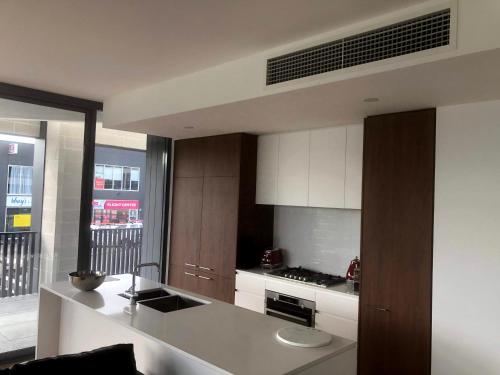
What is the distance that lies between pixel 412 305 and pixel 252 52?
2088 mm

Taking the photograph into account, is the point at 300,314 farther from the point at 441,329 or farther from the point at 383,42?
the point at 383,42

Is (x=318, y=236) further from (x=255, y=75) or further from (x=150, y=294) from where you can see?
(x=255, y=75)

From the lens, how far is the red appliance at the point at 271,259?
166 inches

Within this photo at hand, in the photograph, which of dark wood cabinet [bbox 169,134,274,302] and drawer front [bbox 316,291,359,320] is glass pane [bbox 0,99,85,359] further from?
drawer front [bbox 316,291,359,320]

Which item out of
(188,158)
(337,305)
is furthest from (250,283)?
(188,158)

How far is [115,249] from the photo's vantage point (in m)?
4.69

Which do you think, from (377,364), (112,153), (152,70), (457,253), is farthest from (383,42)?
(112,153)

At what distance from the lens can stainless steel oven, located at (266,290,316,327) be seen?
3525 mm

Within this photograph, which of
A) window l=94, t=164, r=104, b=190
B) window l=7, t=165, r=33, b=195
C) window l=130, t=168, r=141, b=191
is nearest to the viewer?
window l=7, t=165, r=33, b=195

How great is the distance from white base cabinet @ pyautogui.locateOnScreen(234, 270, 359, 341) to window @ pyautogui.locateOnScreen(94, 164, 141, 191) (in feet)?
5.98

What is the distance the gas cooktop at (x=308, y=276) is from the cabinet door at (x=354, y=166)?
721mm

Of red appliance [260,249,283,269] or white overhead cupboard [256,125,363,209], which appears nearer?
white overhead cupboard [256,125,363,209]

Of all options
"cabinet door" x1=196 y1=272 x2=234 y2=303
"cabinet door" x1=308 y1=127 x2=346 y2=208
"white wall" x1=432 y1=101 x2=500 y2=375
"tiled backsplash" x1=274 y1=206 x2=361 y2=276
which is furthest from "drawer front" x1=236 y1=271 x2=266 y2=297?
"white wall" x1=432 y1=101 x2=500 y2=375

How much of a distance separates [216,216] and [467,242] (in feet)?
8.22
